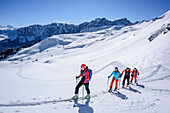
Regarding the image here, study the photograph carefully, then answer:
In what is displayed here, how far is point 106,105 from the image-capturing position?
541cm

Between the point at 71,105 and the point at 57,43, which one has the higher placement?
the point at 57,43

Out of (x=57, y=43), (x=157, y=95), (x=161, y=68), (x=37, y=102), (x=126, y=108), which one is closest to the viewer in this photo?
(x=126, y=108)

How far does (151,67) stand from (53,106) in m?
12.0

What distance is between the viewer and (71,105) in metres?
5.34

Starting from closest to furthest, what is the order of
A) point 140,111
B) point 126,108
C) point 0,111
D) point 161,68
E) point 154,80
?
point 0,111 < point 140,111 < point 126,108 < point 154,80 < point 161,68

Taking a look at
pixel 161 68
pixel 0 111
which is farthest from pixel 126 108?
pixel 161 68

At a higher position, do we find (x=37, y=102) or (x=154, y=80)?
(x=154, y=80)

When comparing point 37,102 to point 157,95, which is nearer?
point 37,102

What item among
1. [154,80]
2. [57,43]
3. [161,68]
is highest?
[57,43]

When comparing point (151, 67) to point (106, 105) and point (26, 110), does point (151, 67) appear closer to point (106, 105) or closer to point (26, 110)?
point (106, 105)

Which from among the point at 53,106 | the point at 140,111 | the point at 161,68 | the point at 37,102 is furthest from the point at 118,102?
the point at 161,68

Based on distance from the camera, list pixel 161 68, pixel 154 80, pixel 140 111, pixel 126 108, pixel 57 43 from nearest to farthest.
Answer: pixel 140 111, pixel 126 108, pixel 154 80, pixel 161 68, pixel 57 43

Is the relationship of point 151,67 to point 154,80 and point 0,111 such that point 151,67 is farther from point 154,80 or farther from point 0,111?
point 0,111

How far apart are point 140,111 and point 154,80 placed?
20.2 ft
